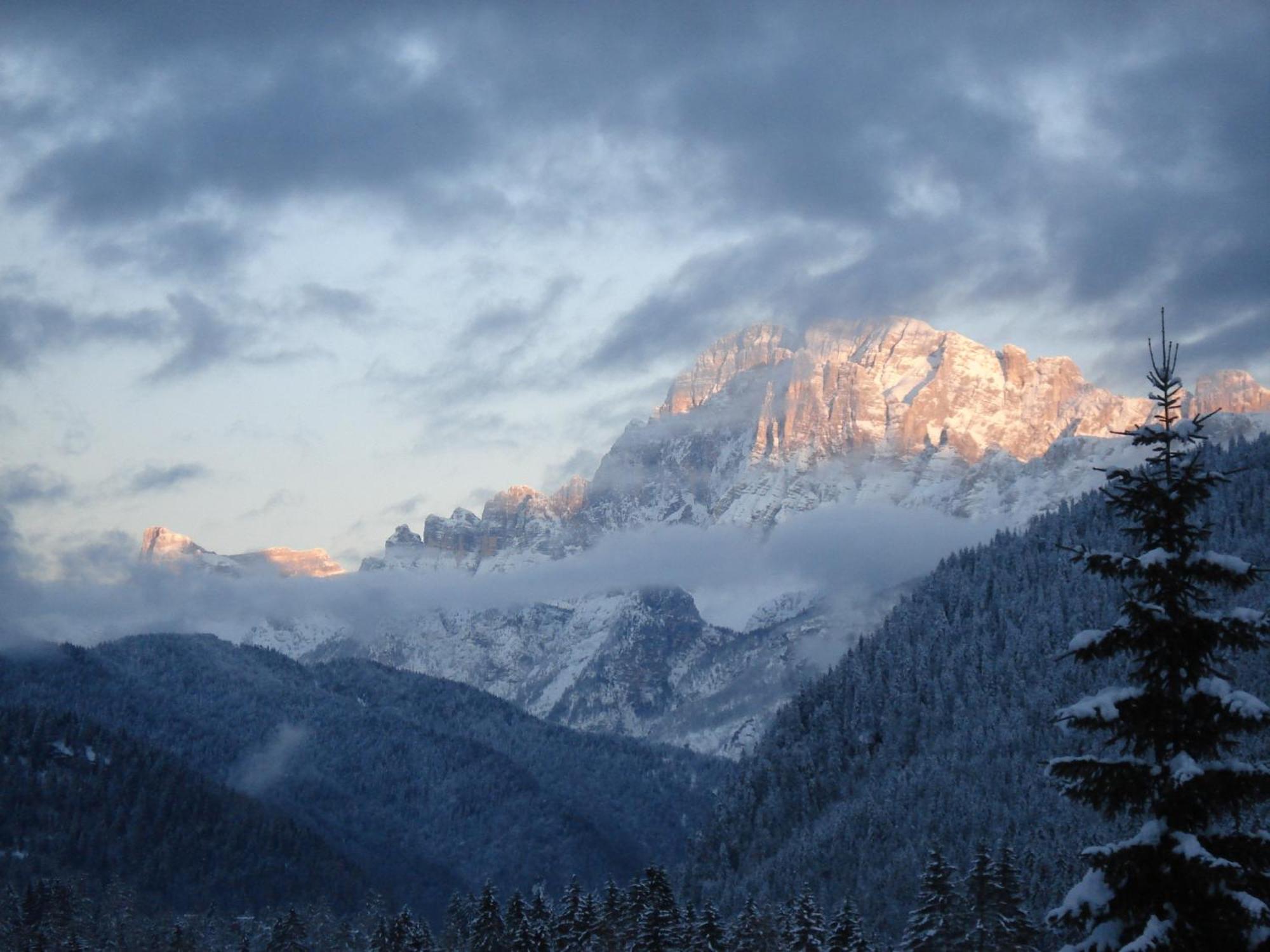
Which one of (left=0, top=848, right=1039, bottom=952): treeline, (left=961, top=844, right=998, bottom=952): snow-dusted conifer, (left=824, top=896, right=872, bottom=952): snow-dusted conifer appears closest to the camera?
(left=961, top=844, right=998, bottom=952): snow-dusted conifer

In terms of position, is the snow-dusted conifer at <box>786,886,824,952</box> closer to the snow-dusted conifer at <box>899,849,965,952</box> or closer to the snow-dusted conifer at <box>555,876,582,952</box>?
the snow-dusted conifer at <box>899,849,965,952</box>

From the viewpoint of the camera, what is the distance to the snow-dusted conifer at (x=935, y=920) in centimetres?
8906

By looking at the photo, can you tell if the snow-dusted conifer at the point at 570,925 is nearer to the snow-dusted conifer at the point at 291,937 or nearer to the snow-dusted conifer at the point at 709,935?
the snow-dusted conifer at the point at 709,935

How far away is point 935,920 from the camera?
89.1 m

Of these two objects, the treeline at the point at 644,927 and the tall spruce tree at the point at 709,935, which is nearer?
the treeline at the point at 644,927

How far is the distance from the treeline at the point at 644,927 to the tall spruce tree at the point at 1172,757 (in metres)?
64.3

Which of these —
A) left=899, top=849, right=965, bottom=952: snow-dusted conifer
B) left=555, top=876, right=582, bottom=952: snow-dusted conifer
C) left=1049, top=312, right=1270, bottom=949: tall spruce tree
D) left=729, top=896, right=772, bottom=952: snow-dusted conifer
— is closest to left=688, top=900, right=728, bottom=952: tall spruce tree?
left=729, top=896, right=772, bottom=952: snow-dusted conifer

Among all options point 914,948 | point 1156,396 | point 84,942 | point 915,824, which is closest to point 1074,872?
point 915,824

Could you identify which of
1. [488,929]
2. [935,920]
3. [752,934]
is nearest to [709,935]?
[752,934]

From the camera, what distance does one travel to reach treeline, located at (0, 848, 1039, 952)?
8831cm

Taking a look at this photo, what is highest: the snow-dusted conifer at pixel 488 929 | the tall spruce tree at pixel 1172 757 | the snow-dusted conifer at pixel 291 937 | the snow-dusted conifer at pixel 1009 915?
the tall spruce tree at pixel 1172 757

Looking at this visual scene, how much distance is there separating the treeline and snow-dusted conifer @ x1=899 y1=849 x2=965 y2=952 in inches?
3.3

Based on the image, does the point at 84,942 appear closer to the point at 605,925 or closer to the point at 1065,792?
the point at 605,925

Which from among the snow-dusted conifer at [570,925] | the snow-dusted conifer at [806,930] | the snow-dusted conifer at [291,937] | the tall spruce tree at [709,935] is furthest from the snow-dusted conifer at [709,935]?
the snow-dusted conifer at [291,937]
